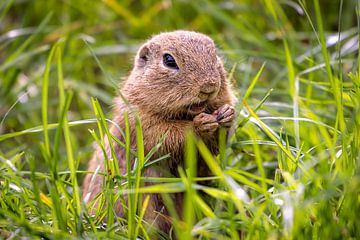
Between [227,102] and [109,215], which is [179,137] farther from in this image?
[109,215]

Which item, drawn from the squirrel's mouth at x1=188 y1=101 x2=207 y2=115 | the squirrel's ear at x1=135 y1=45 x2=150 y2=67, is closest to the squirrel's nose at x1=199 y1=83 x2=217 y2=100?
the squirrel's mouth at x1=188 y1=101 x2=207 y2=115

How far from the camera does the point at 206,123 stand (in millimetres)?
4035

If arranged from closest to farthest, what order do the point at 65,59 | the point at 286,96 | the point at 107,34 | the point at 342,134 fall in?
1. the point at 342,134
2. the point at 286,96
3. the point at 65,59
4. the point at 107,34

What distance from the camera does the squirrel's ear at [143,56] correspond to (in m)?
4.81

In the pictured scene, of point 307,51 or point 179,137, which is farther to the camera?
point 307,51

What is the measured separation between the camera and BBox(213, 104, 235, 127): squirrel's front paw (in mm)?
4051

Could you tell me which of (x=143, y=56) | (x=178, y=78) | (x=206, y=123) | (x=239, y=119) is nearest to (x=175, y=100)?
(x=178, y=78)

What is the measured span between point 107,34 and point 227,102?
131 inches

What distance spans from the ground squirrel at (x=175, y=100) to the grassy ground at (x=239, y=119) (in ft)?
0.58

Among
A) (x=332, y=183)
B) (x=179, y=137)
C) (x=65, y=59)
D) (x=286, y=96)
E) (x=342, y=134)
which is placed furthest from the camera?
(x=65, y=59)

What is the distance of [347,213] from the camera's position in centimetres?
295

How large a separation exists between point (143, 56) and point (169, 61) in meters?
0.46

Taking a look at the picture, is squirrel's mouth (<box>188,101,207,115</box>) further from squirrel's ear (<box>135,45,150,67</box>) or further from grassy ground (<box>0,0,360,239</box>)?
squirrel's ear (<box>135,45,150,67</box>)

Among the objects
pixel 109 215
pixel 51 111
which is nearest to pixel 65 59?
pixel 51 111
